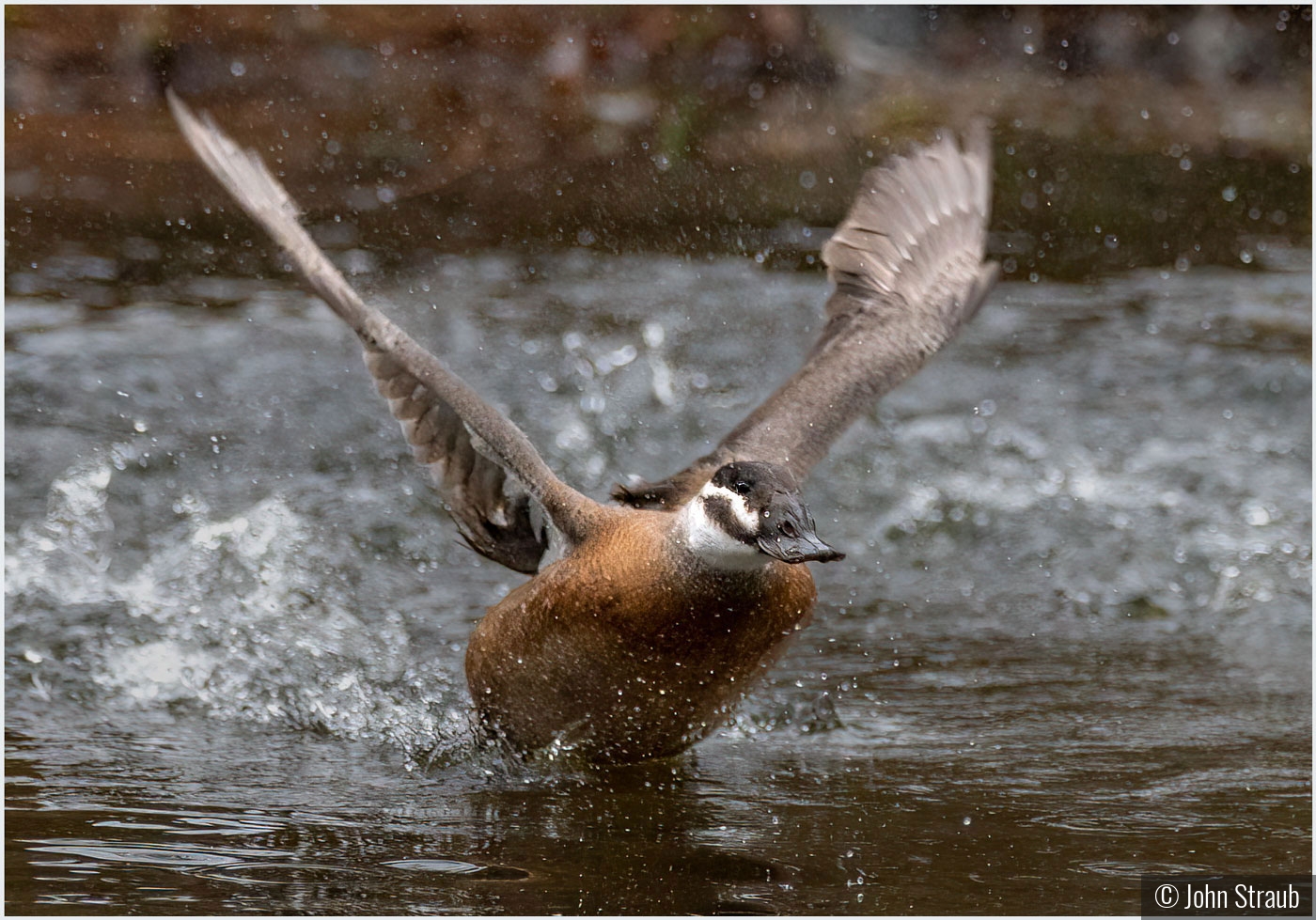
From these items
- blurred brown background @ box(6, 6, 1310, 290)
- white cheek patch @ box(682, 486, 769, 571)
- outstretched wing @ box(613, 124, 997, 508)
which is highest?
blurred brown background @ box(6, 6, 1310, 290)

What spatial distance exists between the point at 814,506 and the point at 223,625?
341cm

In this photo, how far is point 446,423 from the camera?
19.4 feet

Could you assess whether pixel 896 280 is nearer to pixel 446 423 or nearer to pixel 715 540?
pixel 446 423

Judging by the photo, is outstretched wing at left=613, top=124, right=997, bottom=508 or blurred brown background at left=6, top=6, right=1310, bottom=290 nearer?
outstretched wing at left=613, top=124, right=997, bottom=508

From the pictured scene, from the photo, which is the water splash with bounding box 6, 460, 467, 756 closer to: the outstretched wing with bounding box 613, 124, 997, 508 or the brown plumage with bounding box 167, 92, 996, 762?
the brown plumage with bounding box 167, 92, 996, 762

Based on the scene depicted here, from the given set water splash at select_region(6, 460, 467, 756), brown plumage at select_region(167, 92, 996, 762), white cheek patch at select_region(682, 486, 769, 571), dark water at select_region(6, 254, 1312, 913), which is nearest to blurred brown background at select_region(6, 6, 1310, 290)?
dark water at select_region(6, 254, 1312, 913)

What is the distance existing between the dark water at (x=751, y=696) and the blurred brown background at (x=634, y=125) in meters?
1.09

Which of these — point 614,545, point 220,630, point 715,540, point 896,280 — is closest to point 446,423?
point 614,545

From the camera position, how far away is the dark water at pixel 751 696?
489cm

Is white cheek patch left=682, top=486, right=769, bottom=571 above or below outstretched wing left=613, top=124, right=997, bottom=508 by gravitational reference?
below

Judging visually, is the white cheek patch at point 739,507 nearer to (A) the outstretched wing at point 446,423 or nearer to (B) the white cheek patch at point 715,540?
(B) the white cheek patch at point 715,540

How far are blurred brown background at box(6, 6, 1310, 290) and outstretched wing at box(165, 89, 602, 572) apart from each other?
554 centimetres

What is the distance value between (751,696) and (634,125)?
9647 millimetres

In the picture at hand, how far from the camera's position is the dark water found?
4.89 meters
